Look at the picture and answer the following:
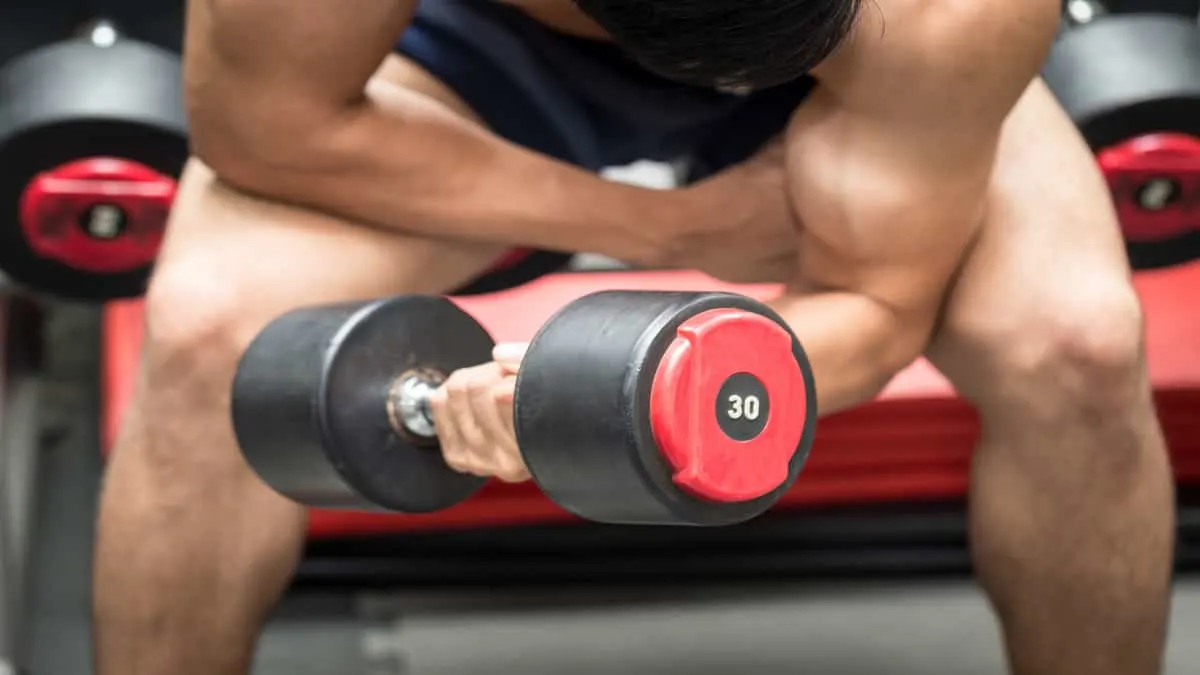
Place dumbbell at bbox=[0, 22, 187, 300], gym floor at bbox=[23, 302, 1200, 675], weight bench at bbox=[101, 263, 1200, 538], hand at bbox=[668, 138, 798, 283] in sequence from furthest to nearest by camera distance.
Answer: weight bench at bbox=[101, 263, 1200, 538] < gym floor at bbox=[23, 302, 1200, 675] < dumbbell at bbox=[0, 22, 187, 300] < hand at bbox=[668, 138, 798, 283]

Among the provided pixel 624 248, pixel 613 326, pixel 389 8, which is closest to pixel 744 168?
A: pixel 624 248

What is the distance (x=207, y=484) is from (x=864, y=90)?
18.7 inches

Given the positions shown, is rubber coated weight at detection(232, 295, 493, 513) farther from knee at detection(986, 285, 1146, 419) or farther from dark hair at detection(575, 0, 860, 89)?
knee at detection(986, 285, 1146, 419)

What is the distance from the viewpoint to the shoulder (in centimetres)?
95

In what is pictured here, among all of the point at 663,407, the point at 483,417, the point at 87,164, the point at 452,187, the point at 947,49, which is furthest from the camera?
the point at 87,164

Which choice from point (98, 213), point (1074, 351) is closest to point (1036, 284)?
point (1074, 351)

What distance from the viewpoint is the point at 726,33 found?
0.81 metres

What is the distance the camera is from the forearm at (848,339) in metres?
1.00

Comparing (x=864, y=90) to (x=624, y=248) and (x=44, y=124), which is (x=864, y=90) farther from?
(x=44, y=124)

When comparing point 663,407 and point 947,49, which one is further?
point 947,49

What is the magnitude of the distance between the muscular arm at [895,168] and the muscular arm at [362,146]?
125 millimetres

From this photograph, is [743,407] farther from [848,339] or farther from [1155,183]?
[1155,183]

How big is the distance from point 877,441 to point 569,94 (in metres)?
0.67

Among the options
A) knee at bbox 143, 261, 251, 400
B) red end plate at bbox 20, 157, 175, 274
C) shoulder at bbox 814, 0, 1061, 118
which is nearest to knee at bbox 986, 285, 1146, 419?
shoulder at bbox 814, 0, 1061, 118
